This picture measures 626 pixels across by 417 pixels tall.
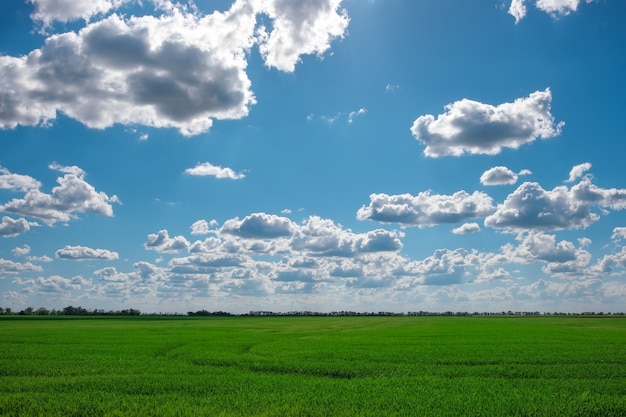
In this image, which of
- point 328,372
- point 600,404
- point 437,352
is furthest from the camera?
point 437,352

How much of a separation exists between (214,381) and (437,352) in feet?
65.2

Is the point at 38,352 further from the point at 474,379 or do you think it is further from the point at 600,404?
the point at 600,404

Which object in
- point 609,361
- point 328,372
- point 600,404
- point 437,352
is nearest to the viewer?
point 600,404

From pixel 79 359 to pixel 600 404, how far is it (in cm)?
3067

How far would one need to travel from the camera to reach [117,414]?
52.6 feet

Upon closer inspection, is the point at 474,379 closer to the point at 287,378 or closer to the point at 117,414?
the point at 287,378

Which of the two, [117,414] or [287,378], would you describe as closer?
[117,414]

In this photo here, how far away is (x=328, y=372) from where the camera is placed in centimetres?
2642

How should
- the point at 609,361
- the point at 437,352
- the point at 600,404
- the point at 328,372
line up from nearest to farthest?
the point at 600,404 < the point at 328,372 < the point at 609,361 < the point at 437,352

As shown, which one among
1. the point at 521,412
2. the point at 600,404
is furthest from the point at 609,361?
the point at 521,412

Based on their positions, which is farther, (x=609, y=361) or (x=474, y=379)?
Result: (x=609, y=361)

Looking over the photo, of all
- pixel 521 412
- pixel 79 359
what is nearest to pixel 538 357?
pixel 521 412

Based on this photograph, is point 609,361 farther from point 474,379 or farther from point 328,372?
point 328,372

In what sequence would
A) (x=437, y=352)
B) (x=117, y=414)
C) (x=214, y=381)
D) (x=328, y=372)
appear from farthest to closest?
(x=437, y=352) → (x=328, y=372) → (x=214, y=381) → (x=117, y=414)
